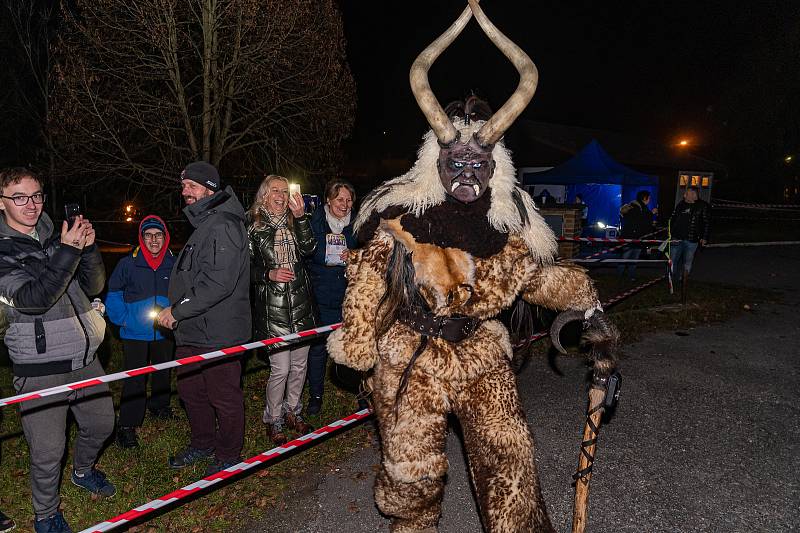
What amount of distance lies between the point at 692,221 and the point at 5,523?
36.3 ft

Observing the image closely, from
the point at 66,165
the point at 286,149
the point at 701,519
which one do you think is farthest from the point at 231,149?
the point at 701,519

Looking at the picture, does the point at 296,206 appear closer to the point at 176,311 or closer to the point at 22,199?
the point at 176,311

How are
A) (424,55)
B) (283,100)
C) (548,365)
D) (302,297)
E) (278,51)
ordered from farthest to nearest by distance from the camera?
(283,100) → (278,51) → (548,365) → (302,297) → (424,55)

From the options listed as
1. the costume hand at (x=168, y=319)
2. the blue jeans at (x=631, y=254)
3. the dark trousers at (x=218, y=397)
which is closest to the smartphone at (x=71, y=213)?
the costume hand at (x=168, y=319)

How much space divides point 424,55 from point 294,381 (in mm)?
2920

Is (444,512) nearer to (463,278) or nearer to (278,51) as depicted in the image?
(463,278)

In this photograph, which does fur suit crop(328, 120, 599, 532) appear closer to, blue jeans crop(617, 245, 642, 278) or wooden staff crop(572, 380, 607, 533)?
wooden staff crop(572, 380, 607, 533)

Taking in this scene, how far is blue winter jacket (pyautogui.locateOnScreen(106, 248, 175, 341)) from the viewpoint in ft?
14.3

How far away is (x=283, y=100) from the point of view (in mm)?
10430

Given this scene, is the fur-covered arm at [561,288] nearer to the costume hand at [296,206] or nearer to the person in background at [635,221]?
the costume hand at [296,206]

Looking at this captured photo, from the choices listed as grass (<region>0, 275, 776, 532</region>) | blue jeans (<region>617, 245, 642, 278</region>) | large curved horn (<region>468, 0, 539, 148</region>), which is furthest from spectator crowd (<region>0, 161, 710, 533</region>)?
blue jeans (<region>617, 245, 642, 278</region>)

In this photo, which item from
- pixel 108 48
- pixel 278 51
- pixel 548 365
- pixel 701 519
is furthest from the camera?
pixel 278 51

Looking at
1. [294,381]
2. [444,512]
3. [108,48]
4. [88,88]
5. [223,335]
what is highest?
[108,48]

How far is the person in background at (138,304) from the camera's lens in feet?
14.3
